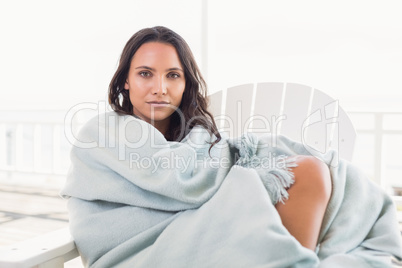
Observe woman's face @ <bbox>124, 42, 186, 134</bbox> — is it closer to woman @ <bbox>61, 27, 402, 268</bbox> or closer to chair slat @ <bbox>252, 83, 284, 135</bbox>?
woman @ <bbox>61, 27, 402, 268</bbox>

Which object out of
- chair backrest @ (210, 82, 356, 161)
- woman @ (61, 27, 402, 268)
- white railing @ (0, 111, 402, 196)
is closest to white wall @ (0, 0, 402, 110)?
white railing @ (0, 111, 402, 196)

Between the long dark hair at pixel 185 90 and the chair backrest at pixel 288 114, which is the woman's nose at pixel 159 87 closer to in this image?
the long dark hair at pixel 185 90

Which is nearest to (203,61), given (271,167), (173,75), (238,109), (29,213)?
(238,109)

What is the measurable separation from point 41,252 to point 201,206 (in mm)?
356

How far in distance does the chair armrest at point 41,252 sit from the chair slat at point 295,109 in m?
0.90

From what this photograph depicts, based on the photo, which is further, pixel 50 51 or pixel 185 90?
pixel 50 51

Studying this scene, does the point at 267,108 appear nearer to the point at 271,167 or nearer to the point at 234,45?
the point at 271,167

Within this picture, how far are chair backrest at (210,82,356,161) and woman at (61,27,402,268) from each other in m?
0.36

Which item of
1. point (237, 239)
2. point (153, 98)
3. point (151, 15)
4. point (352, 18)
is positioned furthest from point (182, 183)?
point (352, 18)

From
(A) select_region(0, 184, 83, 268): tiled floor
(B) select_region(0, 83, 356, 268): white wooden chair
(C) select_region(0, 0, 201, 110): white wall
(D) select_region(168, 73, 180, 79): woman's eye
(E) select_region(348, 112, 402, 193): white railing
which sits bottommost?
(A) select_region(0, 184, 83, 268): tiled floor

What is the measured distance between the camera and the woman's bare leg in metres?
0.86

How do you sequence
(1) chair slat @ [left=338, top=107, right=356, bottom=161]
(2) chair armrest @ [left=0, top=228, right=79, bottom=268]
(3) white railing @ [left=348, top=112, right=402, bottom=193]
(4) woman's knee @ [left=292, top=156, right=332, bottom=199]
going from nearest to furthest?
(2) chair armrest @ [left=0, top=228, right=79, bottom=268] < (4) woman's knee @ [left=292, top=156, right=332, bottom=199] < (1) chair slat @ [left=338, top=107, right=356, bottom=161] < (3) white railing @ [left=348, top=112, right=402, bottom=193]

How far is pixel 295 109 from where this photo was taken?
60.3 inches

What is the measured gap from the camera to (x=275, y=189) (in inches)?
35.8
